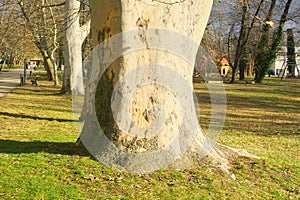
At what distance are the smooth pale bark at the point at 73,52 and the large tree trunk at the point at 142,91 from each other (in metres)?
11.3

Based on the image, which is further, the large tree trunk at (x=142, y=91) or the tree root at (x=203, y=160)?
the tree root at (x=203, y=160)

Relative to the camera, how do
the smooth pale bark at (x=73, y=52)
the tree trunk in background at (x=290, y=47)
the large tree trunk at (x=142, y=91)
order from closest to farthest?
the large tree trunk at (x=142, y=91)
the smooth pale bark at (x=73, y=52)
the tree trunk in background at (x=290, y=47)

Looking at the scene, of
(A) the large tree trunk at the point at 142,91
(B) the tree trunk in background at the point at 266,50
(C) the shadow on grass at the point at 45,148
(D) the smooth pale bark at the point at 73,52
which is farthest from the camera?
(B) the tree trunk in background at the point at 266,50

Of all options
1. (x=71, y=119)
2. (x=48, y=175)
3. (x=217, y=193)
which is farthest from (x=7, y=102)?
(x=217, y=193)

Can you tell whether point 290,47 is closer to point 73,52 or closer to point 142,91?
point 73,52

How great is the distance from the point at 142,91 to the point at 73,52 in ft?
44.6

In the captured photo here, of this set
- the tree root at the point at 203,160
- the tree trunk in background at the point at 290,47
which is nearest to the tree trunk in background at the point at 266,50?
the tree trunk in background at the point at 290,47

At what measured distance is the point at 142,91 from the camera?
5301mm

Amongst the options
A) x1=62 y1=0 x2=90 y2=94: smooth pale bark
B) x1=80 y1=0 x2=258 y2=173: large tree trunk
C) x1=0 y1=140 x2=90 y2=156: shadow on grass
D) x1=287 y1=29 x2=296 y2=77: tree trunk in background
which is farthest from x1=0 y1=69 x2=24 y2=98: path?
x1=287 y1=29 x2=296 y2=77: tree trunk in background

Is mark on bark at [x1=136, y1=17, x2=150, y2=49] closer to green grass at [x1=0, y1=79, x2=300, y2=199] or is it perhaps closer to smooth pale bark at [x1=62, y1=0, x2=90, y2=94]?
green grass at [x1=0, y1=79, x2=300, y2=199]

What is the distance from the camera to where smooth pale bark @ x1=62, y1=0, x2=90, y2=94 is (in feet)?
57.1

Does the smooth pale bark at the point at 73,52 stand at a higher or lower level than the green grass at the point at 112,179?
higher

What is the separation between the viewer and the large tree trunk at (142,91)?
5254 millimetres

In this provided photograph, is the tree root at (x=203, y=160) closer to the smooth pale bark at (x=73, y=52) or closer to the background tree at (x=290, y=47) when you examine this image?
the smooth pale bark at (x=73, y=52)
